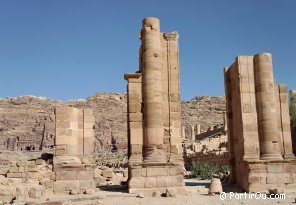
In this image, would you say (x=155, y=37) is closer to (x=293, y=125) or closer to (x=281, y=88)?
(x=281, y=88)

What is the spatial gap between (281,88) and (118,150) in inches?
1829

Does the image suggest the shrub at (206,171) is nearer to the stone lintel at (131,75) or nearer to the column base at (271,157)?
the column base at (271,157)

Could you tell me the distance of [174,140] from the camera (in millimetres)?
14594

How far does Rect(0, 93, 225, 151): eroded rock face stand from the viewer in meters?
77.0

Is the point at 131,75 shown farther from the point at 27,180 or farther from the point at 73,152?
the point at 27,180

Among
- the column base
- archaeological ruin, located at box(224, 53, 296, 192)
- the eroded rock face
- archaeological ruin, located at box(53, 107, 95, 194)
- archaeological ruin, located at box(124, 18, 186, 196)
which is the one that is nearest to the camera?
archaeological ruin, located at box(124, 18, 186, 196)

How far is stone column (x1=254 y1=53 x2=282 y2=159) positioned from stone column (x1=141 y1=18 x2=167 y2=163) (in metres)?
3.91

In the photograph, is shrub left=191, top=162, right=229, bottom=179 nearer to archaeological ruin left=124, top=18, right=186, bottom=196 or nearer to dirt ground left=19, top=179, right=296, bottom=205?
archaeological ruin left=124, top=18, right=186, bottom=196

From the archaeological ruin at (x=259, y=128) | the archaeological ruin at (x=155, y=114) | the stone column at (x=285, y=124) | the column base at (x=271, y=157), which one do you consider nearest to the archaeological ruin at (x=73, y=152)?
the archaeological ruin at (x=155, y=114)

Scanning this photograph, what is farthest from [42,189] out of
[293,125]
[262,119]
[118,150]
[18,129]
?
[18,129]

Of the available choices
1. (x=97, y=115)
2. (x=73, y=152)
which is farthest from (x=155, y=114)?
(x=97, y=115)

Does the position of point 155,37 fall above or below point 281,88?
above

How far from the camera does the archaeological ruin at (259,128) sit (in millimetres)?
14422

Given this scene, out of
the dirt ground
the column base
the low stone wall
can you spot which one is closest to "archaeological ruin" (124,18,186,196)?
the dirt ground
